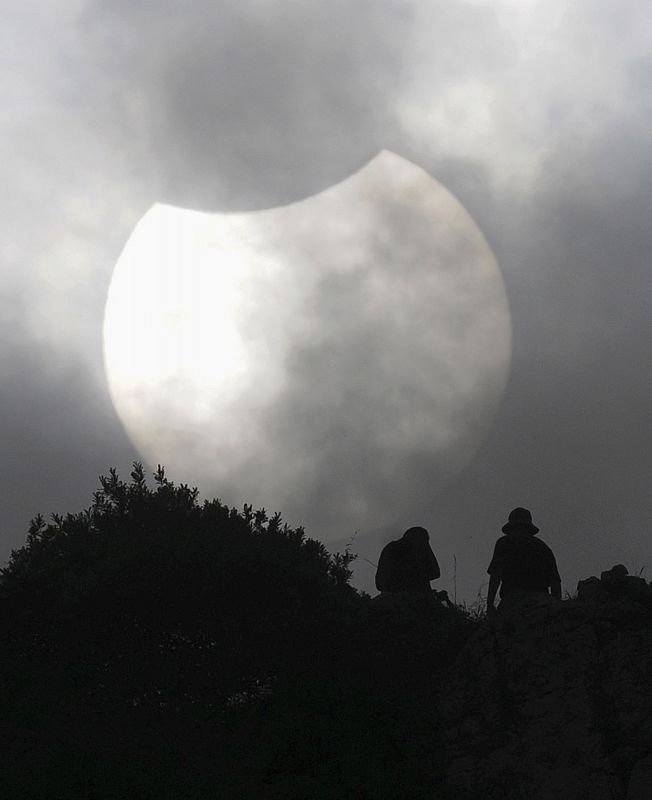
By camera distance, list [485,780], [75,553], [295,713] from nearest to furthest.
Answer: [485,780]
[295,713]
[75,553]

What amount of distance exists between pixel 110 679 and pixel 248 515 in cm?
452

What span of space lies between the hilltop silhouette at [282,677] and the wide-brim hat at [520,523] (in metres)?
1.29

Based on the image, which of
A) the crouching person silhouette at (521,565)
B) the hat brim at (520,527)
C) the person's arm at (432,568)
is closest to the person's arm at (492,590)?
the crouching person silhouette at (521,565)

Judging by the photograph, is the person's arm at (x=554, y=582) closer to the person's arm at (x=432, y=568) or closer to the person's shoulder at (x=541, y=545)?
the person's shoulder at (x=541, y=545)

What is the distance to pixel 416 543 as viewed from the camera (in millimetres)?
17250

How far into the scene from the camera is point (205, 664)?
16.5 meters

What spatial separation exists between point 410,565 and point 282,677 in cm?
318

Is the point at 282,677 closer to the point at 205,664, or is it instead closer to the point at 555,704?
the point at 205,664

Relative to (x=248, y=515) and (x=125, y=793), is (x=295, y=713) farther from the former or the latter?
(x=248, y=515)

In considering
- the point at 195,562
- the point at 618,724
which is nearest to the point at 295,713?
the point at 195,562

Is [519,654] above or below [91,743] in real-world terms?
above

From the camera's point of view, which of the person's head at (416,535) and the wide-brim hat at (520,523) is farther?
the person's head at (416,535)

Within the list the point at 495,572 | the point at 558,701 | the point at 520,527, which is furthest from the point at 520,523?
the point at 558,701

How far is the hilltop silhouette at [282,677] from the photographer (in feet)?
44.1
